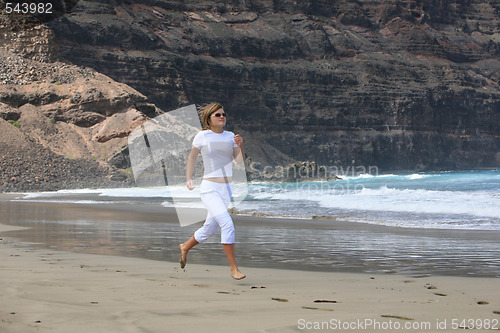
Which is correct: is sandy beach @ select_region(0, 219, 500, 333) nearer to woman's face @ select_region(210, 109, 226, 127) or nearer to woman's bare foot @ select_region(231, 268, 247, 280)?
woman's bare foot @ select_region(231, 268, 247, 280)

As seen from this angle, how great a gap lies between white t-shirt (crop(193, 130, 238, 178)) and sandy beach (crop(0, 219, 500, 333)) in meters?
1.05

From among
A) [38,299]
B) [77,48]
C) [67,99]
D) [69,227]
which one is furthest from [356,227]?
[77,48]

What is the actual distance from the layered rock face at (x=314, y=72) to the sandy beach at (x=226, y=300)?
75.0 m

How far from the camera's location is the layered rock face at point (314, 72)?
8675cm

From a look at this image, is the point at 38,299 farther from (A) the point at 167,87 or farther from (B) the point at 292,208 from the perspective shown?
(A) the point at 167,87

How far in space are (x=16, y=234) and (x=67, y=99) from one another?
45.3 metres

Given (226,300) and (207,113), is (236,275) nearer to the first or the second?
(226,300)

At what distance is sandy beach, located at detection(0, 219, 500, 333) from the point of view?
13.3ft

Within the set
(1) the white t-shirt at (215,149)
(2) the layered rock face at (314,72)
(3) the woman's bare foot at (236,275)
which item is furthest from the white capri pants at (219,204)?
(2) the layered rock face at (314,72)

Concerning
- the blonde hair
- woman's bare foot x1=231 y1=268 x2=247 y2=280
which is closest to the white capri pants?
woman's bare foot x1=231 y1=268 x2=247 y2=280

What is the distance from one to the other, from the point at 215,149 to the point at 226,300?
1827 millimetres

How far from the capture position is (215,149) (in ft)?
20.8

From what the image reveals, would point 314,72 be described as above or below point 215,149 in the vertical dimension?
above

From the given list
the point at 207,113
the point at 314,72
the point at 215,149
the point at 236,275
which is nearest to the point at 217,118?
the point at 207,113
